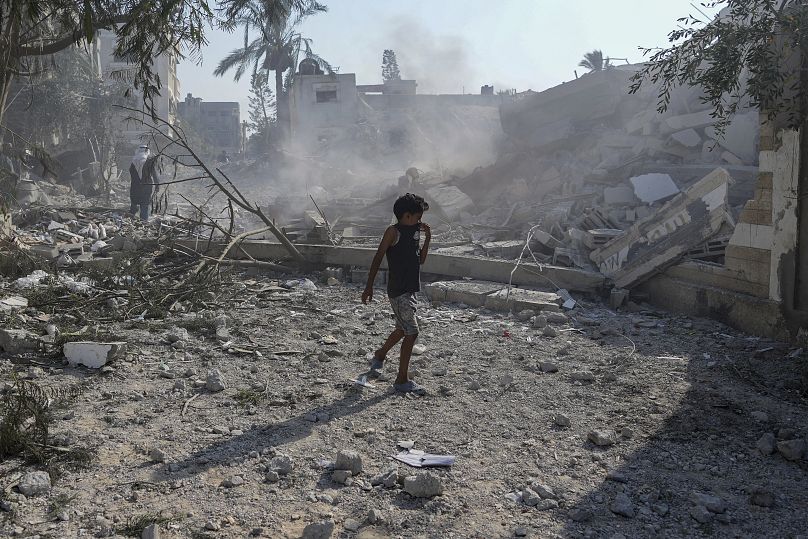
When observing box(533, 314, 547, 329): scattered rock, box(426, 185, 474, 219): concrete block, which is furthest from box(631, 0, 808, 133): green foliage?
box(426, 185, 474, 219): concrete block

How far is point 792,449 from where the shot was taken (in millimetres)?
3986

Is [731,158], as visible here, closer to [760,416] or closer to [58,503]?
[760,416]

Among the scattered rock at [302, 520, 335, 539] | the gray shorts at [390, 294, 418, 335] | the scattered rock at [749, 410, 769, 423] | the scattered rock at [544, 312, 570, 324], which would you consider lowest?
the scattered rock at [302, 520, 335, 539]

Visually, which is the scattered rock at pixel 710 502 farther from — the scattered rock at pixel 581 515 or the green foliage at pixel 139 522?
the green foliage at pixel 139 522

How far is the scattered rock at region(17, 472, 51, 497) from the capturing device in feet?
10.8

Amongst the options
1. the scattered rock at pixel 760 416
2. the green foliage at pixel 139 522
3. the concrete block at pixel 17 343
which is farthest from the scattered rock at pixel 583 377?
the concrete block at pixel 17 343

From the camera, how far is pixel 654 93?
17.2m

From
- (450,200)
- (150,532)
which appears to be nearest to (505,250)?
(450,200)

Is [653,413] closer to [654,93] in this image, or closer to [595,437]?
[595,437]

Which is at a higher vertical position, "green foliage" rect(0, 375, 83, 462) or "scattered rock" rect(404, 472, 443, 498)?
"green foliage" rect(0, 375, 83, 462)

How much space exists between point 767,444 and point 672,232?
4687 millimetres

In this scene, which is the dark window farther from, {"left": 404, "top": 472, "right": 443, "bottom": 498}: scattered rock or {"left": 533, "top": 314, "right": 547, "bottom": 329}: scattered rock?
{"left": 404, "top": 472, "right": 443, "bottom": 498}: scattered rock

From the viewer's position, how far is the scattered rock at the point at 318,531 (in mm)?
3051

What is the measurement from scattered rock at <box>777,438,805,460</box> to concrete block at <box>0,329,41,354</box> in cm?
532
